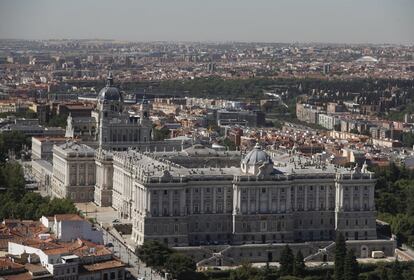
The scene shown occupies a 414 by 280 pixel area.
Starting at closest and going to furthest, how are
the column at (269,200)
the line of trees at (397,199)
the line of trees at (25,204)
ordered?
the column at (269,200), the line of trees at (25,204), the line of trees at (397,199)

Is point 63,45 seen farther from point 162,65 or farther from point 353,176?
point 353,176

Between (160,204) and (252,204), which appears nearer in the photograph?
(160,204)

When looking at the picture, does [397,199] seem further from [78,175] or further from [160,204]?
[78,175]

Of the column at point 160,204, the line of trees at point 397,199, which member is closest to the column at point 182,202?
the column at point 160,204

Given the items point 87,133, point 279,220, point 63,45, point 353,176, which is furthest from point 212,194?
point 63,45

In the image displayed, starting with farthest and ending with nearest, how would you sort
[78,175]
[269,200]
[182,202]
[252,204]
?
1. [78,175]
2. [269,200]
3. [252,204]
4. [182,202]

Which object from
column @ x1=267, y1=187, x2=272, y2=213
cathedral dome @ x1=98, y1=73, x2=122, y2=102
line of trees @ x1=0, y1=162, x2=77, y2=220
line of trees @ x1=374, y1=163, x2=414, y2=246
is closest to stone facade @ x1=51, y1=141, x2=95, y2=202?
line of trees @ x1=0, y1=162, x2=77, y2=220

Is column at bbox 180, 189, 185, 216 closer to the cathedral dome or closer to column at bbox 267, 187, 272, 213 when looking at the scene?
column at bbox 267, 187, 272, 213

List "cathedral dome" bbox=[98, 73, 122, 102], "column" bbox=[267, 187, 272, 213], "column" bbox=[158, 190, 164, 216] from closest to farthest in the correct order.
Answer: "column" bbox=[158, 190, 164, 216] → "column" bbox=[267, 187, 272, 213] → "cathedral dome" bbox=[98, 73, 122, 102]

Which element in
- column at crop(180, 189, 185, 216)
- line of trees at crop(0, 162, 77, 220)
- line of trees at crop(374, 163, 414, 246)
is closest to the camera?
column at crop(180, 189, 185, 216)

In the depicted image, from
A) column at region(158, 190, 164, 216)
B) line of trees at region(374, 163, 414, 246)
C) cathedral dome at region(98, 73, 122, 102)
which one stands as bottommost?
line of trees at region(374, 163, 414, 246)

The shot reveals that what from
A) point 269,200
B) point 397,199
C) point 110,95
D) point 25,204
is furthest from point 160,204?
point 110,95

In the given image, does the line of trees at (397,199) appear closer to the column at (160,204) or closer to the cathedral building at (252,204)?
the cathedral building at (252,204)
